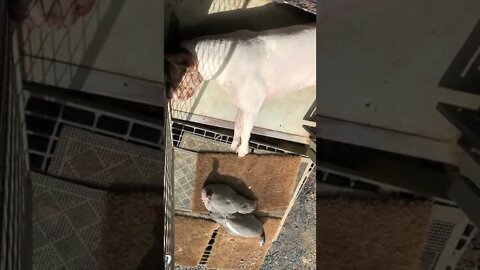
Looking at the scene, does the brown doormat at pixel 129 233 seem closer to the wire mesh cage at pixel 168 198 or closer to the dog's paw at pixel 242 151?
the wire mesh cage at pixel 168 198

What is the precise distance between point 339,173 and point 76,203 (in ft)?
1.12

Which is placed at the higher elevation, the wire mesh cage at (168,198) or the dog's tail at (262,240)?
the wire mesh cage at (168,198)

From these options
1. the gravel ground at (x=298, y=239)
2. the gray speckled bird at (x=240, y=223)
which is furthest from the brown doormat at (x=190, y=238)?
the gravel ground at (x=298, y=239)

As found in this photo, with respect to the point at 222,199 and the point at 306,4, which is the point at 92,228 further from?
the point at 306,4

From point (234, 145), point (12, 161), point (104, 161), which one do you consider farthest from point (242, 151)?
point (12, 161)

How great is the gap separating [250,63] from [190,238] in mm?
314

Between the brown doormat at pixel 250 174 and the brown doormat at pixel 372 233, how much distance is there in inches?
6.1

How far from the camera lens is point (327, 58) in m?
0.68

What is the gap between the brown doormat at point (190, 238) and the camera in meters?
0.90

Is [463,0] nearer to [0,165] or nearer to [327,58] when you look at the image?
[327,58]

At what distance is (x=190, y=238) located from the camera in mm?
914

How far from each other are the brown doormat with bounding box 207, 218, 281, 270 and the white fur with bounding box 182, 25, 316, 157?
24cm

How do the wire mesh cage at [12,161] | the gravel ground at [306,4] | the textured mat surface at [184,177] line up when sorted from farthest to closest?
the textured mat surface at [184,177]
the gravel ground at [306,4]
the wire mesh cage at [12,161]

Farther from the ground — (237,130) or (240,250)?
(237,130)
